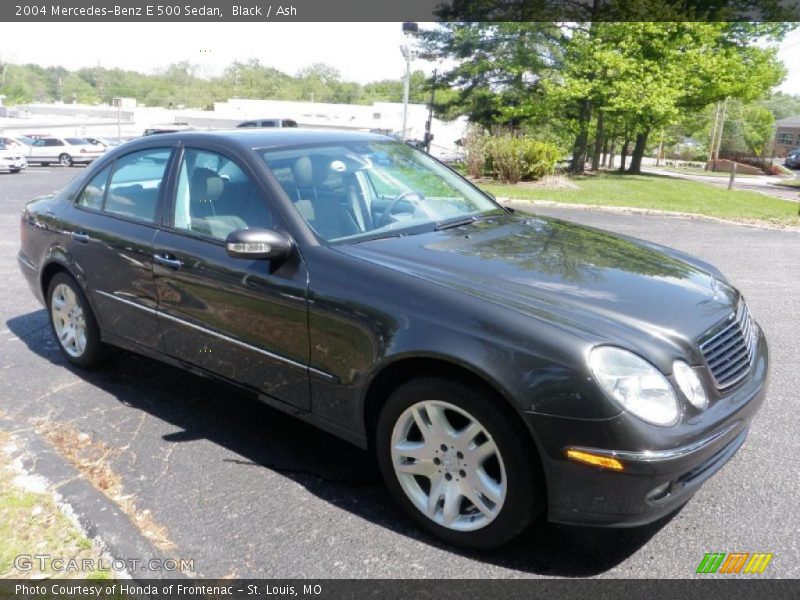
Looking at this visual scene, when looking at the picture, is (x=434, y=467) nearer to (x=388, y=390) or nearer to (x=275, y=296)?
(x=388, y=390)

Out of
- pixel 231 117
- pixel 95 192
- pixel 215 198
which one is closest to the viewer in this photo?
pixel 215 198

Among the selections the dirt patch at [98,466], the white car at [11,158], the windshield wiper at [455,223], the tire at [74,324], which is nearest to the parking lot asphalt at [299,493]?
the dirt patch at [98,466]

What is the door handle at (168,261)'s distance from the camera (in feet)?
11.9

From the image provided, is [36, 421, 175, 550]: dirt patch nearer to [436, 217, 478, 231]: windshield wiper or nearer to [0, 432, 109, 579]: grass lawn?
[0, 432, 109, 579]: grass lawn

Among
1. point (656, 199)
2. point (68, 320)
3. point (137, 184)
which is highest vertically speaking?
point (137, 184)

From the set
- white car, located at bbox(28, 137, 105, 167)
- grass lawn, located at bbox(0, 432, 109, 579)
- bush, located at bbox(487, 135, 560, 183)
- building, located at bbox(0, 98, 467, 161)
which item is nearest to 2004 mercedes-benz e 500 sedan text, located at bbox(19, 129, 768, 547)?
grass lawn, located at bbox(0, 432, 109, 579)

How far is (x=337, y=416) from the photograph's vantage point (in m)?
3.09

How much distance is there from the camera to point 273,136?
390 cm

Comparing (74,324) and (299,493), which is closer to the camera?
(299,493)

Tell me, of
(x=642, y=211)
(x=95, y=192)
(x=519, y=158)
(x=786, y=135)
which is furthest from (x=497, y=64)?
(x=786, y=135)

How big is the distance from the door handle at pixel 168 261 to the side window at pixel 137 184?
10.6 inches

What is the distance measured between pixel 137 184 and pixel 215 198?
0.83 metres

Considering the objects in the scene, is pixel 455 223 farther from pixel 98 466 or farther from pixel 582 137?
pixel 582 137

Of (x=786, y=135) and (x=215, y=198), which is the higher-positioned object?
(x=786, y=135)
